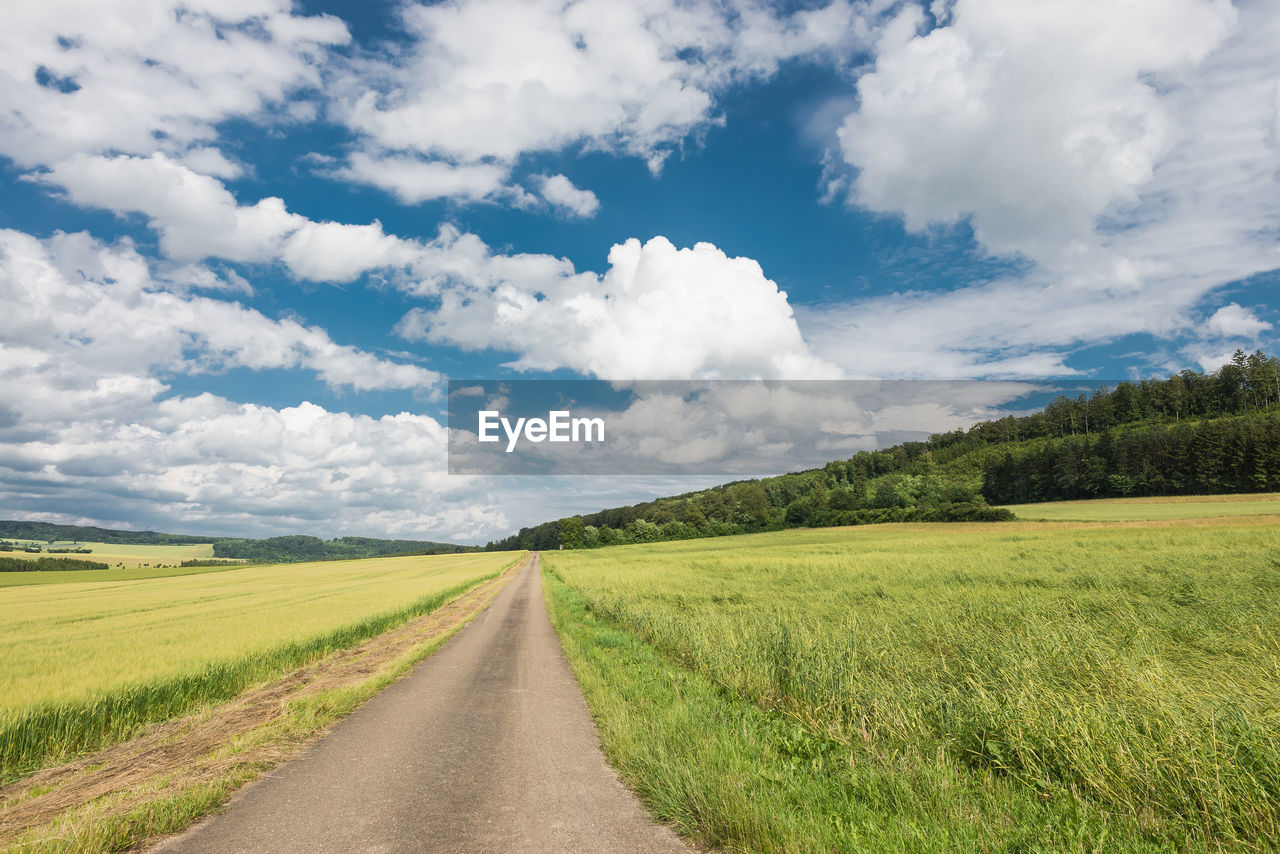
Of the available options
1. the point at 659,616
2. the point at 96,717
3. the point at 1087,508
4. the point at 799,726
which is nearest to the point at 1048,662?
the point at 799,726

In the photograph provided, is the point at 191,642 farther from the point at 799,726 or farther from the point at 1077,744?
the point at 1077,744

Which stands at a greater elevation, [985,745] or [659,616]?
[985,745]

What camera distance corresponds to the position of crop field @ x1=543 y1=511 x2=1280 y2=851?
4621mm

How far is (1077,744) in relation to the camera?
5422 mm

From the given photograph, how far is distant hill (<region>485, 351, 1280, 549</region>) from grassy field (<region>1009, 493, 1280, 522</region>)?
8.82 m

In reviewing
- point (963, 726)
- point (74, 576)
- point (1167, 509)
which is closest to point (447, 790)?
point (963, 726)

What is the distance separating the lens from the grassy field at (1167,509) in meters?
56.8

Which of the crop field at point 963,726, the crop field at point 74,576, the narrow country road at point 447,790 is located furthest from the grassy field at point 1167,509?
the crop field at point 74,576

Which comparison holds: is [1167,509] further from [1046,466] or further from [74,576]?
[74,576]

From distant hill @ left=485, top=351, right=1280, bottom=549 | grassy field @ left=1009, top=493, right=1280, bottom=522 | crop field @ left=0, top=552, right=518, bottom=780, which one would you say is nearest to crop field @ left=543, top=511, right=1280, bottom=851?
crop field @ left=0, top=552, right=518, bottom=780

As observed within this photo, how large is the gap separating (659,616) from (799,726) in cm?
971

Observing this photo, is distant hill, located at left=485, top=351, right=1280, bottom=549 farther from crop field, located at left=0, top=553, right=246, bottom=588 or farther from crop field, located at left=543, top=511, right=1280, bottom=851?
crop field, located at left=0, top=553, right=246, bottom=588

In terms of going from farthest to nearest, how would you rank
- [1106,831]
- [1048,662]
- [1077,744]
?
[1048,662] < [1077,744] < [1106,831]

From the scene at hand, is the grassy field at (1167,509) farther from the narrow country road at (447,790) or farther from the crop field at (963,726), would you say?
the narrow country road at (447,790)
